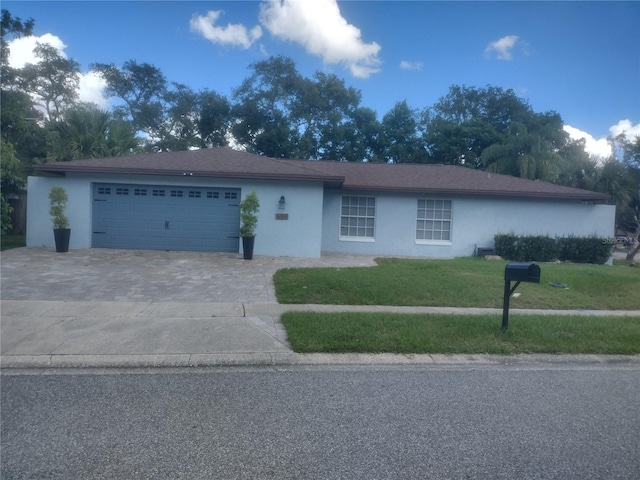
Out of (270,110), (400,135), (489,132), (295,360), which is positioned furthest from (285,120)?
(295,360)

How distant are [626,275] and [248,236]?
1025 cm

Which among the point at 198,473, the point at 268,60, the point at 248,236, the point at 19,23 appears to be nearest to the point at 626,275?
the point at 248,236

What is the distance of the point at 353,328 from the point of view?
690 cm

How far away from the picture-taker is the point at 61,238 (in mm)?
14133

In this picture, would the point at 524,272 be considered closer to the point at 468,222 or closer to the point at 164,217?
the point at 468,222

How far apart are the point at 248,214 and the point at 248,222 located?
0.25 meters

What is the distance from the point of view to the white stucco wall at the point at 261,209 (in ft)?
49.3

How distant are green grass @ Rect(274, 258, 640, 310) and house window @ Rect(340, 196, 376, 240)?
499cm

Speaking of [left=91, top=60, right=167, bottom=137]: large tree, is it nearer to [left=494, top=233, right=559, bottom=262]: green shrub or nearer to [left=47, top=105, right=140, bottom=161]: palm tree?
[left=47, top=105, right=140, bottom=161]: palm tree

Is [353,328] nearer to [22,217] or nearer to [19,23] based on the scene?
[22,217]

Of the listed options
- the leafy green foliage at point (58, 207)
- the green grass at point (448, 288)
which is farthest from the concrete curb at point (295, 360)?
the leafy green foliage at point (58, 207)

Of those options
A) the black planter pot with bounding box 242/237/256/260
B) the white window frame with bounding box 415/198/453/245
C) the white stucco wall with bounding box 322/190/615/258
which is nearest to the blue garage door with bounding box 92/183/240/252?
the black planter pot with bounding box 242/237/256/260

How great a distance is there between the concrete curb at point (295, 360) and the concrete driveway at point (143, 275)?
2.95m

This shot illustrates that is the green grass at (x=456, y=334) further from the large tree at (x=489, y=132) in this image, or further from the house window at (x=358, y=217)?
the large tree at (x=489, y=132)
